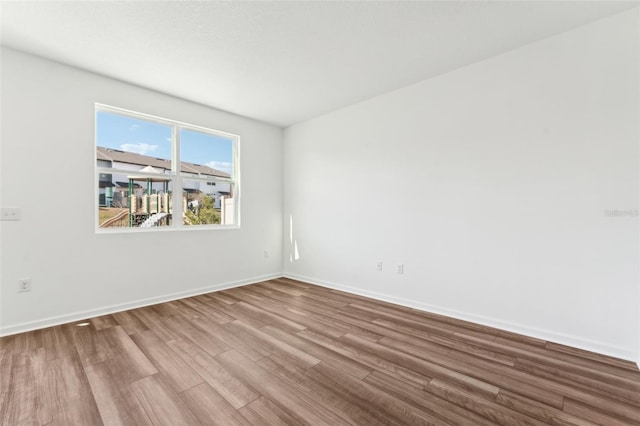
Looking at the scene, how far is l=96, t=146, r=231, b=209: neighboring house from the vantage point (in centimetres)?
324

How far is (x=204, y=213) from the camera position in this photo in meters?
4.16

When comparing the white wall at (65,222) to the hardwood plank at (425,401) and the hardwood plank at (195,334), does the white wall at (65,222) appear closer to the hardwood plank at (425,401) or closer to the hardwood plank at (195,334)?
the hardwood plank at (195,334)

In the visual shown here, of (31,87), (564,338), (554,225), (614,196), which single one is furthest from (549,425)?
(31,87)

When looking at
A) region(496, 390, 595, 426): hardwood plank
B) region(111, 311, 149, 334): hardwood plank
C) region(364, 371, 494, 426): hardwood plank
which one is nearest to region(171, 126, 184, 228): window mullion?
region(111, 311, 149, 334): hardwood plank

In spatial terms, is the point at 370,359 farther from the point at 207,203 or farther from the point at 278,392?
the point at 207,203

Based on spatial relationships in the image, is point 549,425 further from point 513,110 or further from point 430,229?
point 513,110

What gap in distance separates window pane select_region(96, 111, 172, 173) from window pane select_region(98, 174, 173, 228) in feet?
0.61

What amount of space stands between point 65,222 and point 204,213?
1555mm

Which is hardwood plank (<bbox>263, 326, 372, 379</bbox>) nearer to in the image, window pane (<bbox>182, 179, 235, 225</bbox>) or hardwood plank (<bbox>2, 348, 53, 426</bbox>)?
hardwood plank (<bbox>2, 348, 53, 426</bbox>)

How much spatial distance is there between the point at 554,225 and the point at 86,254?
4.63m

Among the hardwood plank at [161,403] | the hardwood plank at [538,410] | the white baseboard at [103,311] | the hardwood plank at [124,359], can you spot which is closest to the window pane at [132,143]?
the white baseboard at [103,311]

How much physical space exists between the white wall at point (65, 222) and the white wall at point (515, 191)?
8.37 ft

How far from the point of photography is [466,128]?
3.00 meters

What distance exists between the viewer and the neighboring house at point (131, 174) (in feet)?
10.6
